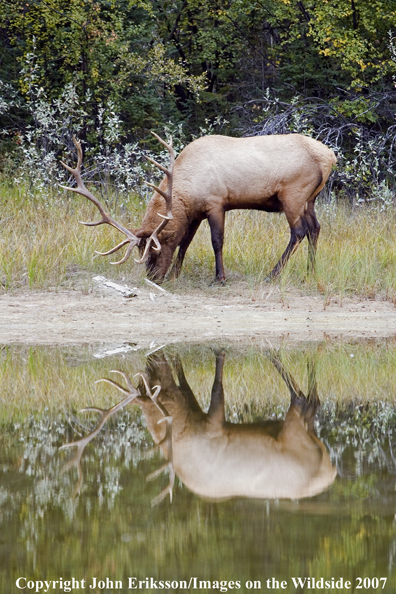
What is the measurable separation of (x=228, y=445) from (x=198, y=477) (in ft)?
1.62

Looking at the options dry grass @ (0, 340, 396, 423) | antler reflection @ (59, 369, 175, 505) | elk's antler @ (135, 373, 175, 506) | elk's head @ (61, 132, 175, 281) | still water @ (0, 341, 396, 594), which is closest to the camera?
still water @ (0, 341, 396, 594)

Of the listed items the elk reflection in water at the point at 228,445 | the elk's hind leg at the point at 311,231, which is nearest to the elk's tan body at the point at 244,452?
the elk reflection in water at the point at 228,445

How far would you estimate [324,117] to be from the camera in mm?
16844

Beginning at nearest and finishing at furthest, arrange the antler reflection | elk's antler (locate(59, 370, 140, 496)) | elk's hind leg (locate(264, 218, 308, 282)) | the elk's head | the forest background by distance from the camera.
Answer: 1. the antler reflection
2. elk's antler (locate(59, 370, 140, 496))
3. the elk's head
4. elk's hind leg (locate(264, 218, 308, 282))
5. the forest background

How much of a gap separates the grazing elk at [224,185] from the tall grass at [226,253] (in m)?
0.37

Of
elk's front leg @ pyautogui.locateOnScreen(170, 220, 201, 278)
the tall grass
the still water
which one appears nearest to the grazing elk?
elk's front leg @ pyautogui.locateOnScreen(170, 220, 201, 278)

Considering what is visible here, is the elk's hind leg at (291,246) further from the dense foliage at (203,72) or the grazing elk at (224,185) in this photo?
the dense foliage at (203,72)

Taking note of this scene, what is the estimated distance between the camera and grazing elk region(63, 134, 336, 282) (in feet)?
33.2

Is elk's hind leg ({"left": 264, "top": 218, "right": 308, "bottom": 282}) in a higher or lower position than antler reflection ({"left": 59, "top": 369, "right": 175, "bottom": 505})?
lower

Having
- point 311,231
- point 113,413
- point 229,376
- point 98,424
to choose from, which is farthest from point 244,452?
point 311,231

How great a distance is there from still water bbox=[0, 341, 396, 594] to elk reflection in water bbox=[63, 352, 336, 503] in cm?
1

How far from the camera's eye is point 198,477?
3.87 m

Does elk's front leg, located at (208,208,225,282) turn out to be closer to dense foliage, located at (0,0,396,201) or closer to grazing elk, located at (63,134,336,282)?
grazing elk, located at (63,134,336,282)

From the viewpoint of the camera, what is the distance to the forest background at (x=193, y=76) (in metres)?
15.6
